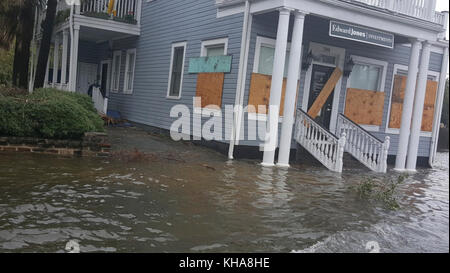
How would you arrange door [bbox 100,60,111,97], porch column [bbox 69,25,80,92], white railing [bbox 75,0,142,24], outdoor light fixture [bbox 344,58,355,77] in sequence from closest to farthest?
outdoor light fixture [bbox 344,58,355,77]
porch column [bbox 69,25,80,92]
white railing [bbox 75,0,142,24]
door [bbox 100,60,111,97]

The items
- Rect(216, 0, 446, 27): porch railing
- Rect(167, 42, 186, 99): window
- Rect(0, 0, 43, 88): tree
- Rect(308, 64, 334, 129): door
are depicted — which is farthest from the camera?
Rect(167, 42, 186, 99): window

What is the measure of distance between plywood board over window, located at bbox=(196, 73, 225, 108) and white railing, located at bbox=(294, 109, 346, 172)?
2.25 meters

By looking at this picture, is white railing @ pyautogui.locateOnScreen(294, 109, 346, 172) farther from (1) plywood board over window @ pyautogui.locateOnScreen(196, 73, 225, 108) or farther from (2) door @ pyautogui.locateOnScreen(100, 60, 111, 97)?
(2) door @ pyautogui.locateOnScreen(100, 60, 111, 97)

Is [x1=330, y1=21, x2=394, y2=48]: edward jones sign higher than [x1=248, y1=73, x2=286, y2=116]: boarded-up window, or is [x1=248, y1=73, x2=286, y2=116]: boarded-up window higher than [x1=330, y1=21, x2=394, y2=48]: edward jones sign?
[x1=330, y1=21, x2=394, y2=48]: edward jones sign

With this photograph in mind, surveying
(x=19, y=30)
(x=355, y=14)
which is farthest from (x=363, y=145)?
(x=19, y=30)

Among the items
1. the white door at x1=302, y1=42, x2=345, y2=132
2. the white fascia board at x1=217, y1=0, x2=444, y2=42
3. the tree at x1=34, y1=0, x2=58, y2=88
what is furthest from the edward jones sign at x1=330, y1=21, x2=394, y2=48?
the tree at x1=34, y1=0, x2=58, y2=88

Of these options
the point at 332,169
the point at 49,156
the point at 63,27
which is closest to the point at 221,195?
the point at 49,156

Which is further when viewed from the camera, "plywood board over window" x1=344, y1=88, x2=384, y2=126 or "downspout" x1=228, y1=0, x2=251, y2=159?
"plywood board over window" x1=344, y1=88, x2=384, y2=126

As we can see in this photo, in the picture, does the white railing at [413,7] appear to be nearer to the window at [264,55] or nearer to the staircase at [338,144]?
the window at [264,55]

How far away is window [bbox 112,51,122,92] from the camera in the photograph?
1873 cm

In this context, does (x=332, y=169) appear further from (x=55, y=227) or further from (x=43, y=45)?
(x=43, y=45)

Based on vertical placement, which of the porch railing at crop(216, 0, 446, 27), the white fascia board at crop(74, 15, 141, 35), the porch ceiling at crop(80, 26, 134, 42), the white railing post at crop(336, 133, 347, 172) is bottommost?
the white railing post at crop(336, 133, 347, 172)

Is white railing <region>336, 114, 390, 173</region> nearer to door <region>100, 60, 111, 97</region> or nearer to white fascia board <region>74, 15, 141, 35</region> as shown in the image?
white fascia board <region>74, 15, 141, 35</region>

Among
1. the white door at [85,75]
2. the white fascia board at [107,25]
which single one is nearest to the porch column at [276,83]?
the white fascia board at [107,25]
